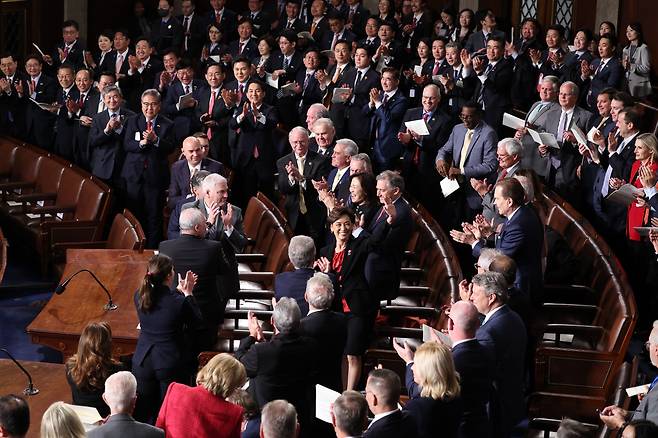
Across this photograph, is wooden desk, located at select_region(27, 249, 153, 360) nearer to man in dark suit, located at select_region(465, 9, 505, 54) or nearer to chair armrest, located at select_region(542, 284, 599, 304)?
chair armrest, located at select_region(542, 284, 599, 304)

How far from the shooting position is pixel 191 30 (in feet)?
47.3

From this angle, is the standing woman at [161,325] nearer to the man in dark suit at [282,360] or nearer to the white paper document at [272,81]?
the man in dark suit at [282,360]

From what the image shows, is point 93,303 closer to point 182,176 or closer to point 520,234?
point 182,176

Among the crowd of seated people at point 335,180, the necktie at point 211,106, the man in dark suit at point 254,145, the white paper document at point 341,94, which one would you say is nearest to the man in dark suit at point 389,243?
the crowd of seated people at point 335,180

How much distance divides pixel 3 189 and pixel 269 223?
3315mm

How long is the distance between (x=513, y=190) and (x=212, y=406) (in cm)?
270

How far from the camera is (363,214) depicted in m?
7.75

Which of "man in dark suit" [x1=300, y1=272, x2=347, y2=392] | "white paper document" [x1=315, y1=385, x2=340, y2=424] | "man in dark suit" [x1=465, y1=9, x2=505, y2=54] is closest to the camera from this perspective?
"white paper document" [x1=315, y1=385, x2=340, y2=424]

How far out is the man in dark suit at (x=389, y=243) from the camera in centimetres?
748

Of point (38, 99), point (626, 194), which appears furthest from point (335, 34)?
point (626, 194)

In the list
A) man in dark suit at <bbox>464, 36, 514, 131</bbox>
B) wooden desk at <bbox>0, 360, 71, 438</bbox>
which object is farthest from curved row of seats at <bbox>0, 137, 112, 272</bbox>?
man in dark suit at <bbox>464, 36, 514, 131</bbox>

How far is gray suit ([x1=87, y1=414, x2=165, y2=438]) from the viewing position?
5.09 meters

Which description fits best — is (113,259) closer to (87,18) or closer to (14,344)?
(14,344)

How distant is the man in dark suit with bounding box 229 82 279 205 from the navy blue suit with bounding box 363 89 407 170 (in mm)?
918
